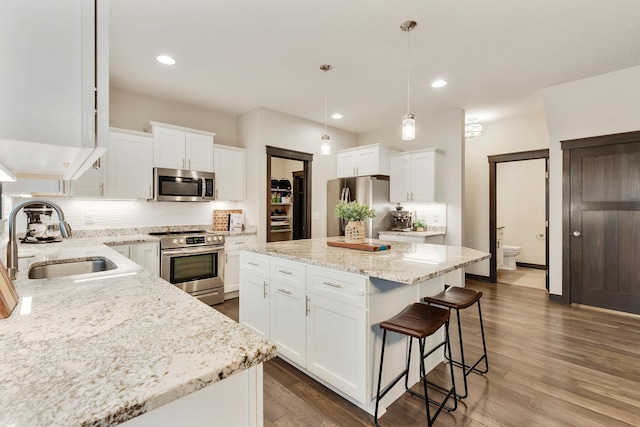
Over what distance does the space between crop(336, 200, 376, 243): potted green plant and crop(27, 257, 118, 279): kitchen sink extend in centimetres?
172

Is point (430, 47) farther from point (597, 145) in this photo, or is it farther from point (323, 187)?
point (323, 187)

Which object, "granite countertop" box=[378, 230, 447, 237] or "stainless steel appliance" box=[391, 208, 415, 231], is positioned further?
"stainless steel appliance" box=[391, 208, 415, 231]

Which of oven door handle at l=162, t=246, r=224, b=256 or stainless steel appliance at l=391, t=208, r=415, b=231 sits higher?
stainless steel appliance at l=391, t=208, r=415, b=231

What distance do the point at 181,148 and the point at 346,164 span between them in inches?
107

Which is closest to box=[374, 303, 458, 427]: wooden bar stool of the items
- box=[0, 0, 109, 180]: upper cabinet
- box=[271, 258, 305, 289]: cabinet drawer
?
box=[271, 258, 305, 289]: cabinet drawer

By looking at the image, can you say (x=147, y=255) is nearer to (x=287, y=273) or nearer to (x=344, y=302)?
(x=287, y=273)

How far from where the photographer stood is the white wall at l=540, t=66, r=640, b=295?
11.4ft

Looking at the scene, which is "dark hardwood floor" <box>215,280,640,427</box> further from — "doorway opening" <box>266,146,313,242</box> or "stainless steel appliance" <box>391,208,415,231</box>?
"doorway opening" <box>266,146,313,242</box>

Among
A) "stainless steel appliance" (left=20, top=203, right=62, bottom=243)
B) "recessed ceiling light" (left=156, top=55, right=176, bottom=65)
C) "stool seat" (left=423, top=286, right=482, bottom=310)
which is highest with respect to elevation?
"recessed ceiling light" (left=156, top=55, right=176, bottom=65)

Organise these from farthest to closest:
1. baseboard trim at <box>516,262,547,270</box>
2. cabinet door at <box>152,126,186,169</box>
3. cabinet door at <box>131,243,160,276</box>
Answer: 1. baseboard trim at <box>516,262,547,270</box>
2. cabinet door at <box>152,126,186,169</box>
3. cabinet door at <box>131,243,160,276</box>

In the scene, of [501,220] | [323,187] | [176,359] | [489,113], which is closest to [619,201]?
[489,113]

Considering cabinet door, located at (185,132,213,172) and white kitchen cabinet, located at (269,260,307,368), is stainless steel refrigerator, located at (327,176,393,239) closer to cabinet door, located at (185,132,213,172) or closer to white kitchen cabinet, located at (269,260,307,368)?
cabinet door, located at (185,132,213,172)

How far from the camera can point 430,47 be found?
9.66ft

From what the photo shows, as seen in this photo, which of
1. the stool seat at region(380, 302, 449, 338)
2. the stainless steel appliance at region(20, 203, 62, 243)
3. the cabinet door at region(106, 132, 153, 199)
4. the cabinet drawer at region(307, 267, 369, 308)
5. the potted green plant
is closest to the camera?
the stool seat at region(380, 302, 449, 338)
